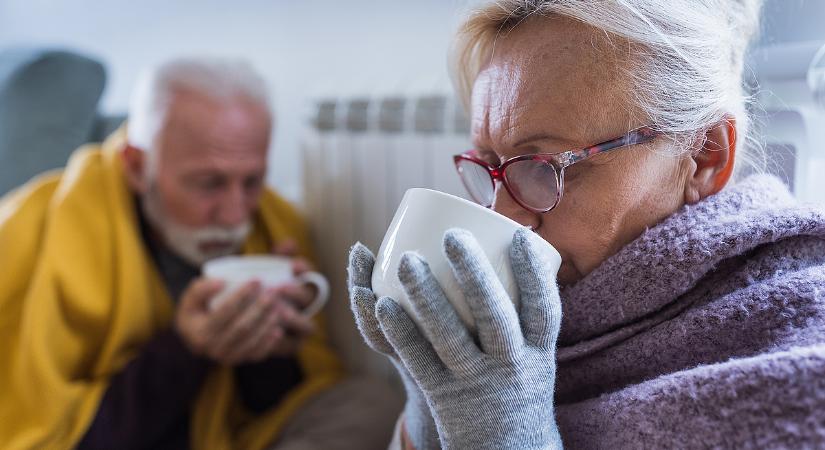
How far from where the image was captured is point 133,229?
1.19m

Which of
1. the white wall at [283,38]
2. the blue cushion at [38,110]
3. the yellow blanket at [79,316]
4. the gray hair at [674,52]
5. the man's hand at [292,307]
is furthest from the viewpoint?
the blue cushion at [38,110]

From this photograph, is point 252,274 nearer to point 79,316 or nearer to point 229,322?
point 229,322

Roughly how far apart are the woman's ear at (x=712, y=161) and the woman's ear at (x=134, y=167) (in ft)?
3.31

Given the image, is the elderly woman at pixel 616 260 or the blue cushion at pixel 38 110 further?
the blue cushion at pixel 38 110

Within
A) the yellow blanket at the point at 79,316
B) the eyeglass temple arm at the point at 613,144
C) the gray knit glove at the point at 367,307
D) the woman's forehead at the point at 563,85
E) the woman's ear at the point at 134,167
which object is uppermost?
the woman's forehead at the point at 563,85

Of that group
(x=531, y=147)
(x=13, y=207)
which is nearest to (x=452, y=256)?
(x=531, y=147)

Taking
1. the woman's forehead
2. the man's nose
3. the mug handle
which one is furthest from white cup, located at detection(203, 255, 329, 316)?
the woman's forehead

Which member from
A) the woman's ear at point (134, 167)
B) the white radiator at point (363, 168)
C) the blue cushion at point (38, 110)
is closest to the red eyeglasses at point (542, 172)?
the white radiator at point (363, 168)

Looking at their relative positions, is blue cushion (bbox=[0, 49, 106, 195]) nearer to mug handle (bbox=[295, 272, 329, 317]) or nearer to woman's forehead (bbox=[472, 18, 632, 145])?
mug handle (bbox=[295, 272, 329, 317])

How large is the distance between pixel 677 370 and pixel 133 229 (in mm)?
968

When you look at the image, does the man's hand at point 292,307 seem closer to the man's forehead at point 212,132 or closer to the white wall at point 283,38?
the man's forehead at point 212,132

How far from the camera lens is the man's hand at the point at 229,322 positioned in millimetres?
1051

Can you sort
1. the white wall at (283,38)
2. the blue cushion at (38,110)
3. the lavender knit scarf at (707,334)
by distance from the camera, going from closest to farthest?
the lavender knit scarf at (707,334), the white wall at (283,38), the blue cushion at (38,110)

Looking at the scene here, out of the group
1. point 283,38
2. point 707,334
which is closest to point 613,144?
point 707,334
